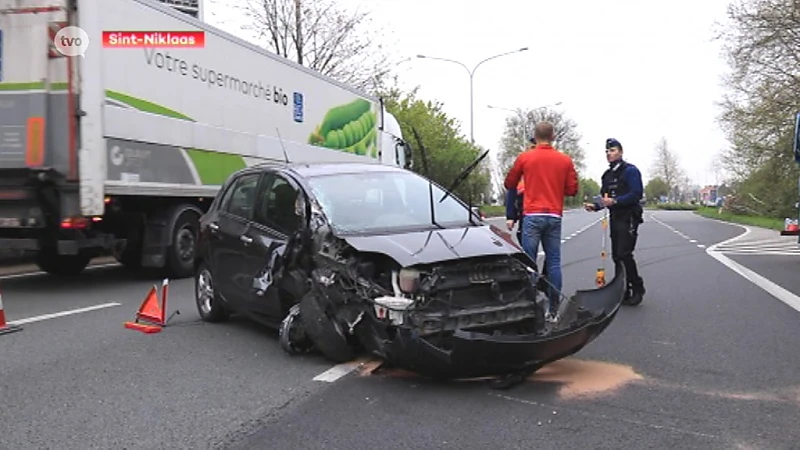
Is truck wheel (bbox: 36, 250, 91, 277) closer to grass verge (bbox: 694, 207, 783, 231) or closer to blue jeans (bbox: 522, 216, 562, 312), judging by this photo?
blue jeans (bbox: 522, 216, 562, 312)

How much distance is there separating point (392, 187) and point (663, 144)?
12292cm

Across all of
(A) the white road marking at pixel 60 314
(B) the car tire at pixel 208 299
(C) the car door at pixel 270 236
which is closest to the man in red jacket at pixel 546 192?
(C) the car door at pixel 270 236

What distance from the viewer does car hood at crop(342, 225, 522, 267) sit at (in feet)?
16.4

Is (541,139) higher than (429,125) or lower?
lower

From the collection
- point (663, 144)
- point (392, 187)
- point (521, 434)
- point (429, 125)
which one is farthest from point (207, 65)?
point (663, 144)

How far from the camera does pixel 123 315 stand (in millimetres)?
7965

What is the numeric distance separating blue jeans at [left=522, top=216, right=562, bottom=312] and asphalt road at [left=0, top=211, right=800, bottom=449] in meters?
0.82

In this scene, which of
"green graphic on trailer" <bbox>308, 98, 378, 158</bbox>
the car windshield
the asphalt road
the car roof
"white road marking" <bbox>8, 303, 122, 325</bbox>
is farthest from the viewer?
"green graphic on trailer" <bbox>308, 98, 378, 158</bbox>

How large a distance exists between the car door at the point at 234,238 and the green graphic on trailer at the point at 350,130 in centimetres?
758

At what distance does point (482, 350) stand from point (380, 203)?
6.19 feet

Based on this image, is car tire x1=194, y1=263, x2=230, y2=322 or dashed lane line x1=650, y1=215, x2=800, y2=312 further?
dashed lane line x1=650, y1=215, x2=800, y2=312

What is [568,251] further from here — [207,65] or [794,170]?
[794,170]

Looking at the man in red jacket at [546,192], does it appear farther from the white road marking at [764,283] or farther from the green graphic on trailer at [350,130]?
the green graphic on trailer at [350,130]

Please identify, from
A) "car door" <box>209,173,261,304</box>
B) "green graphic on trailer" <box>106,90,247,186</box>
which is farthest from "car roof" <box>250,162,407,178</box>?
"green graphic on trailer" <box>106,90,247,186</box>
